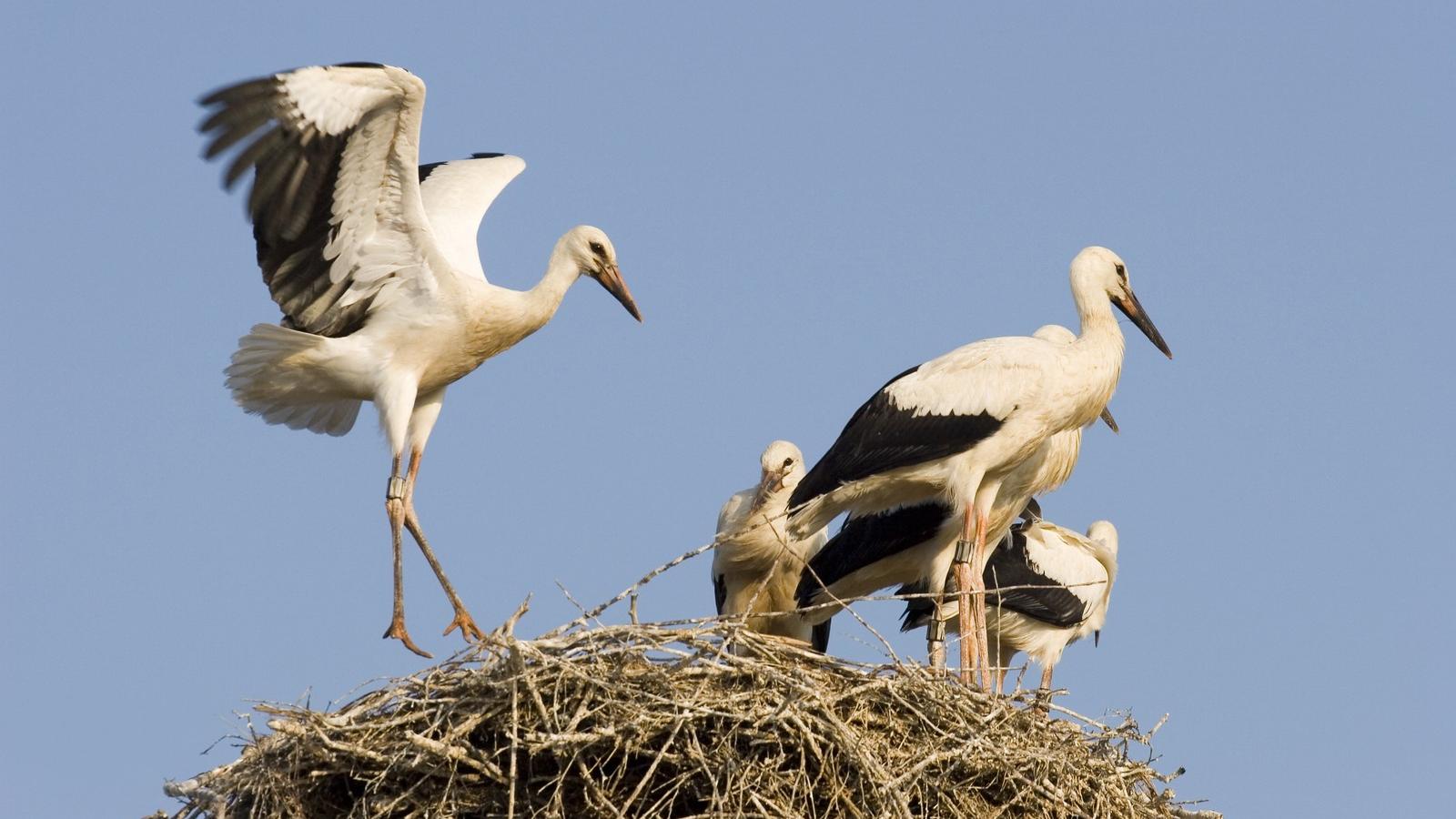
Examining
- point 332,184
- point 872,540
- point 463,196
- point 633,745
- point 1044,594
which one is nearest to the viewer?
point 633,745

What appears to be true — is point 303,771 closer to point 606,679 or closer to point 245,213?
point 606,679

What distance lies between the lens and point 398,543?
9.88m

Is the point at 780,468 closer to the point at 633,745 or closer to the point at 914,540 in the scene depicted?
the point at 914,540

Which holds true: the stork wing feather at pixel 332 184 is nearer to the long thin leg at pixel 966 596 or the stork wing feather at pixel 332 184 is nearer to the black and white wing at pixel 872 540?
the black and white wing at pixel 872 540

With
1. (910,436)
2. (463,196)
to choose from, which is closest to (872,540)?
(910,436)

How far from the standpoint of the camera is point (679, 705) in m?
7.38

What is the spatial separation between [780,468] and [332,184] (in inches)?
104

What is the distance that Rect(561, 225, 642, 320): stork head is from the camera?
10516 millimetres

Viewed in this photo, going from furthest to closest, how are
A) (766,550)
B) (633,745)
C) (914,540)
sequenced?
(766,550)
(914,540)
(633,745)

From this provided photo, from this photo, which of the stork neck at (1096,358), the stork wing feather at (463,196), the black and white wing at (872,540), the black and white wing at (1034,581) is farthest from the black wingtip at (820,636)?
the stork wing feather at (463,196)

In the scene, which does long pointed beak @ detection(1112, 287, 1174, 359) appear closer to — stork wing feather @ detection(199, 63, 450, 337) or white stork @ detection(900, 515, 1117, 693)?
white stork @ detection(900, 515, 1117, 693)

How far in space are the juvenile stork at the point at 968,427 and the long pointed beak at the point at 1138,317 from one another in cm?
49

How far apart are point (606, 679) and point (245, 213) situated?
121 inches

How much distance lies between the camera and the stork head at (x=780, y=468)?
11.0 meters
